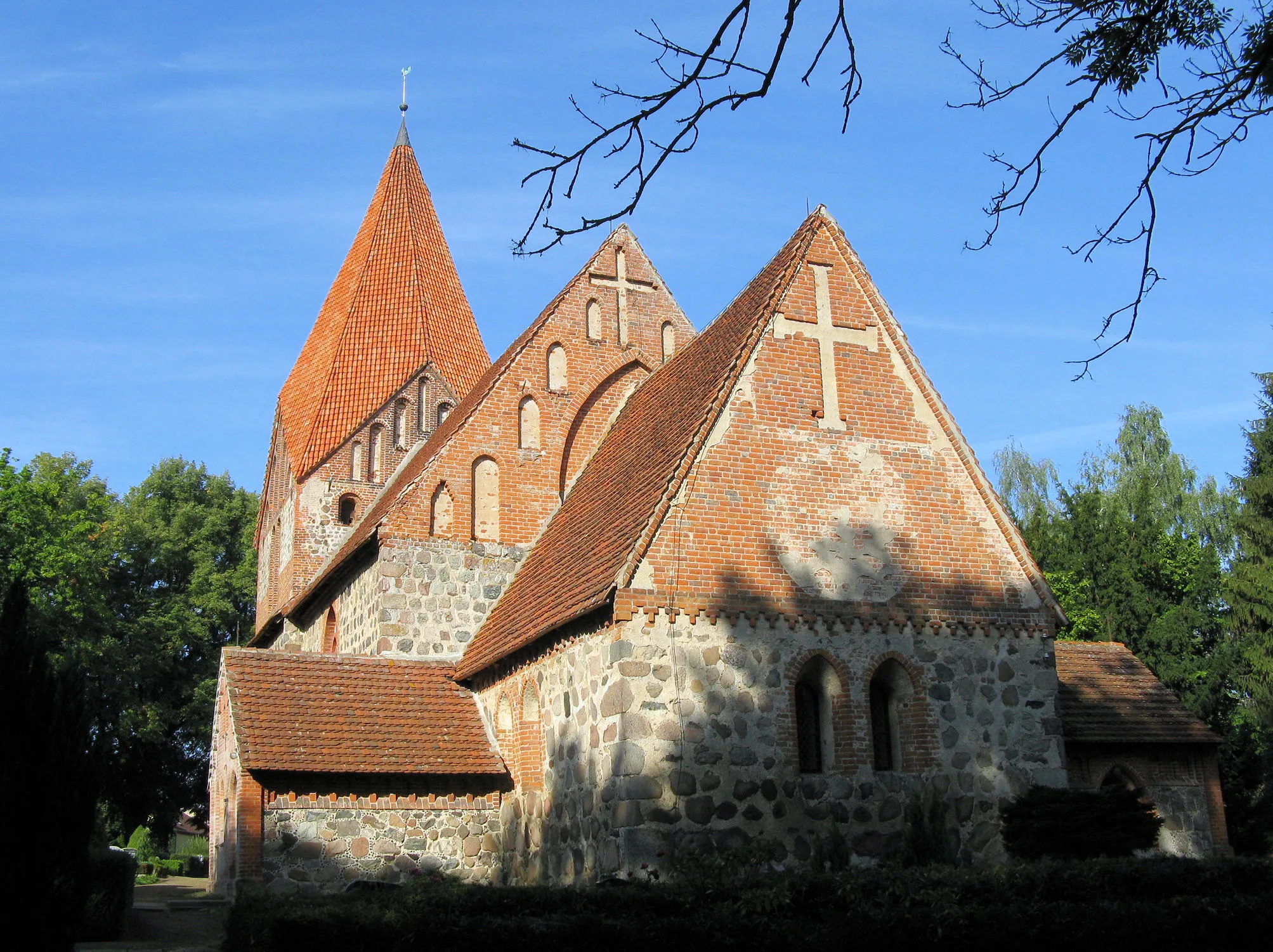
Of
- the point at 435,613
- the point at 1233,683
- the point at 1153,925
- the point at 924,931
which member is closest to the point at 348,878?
the point at 435,613

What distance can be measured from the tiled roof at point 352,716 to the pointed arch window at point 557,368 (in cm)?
499

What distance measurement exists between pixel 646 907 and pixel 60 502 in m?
31.9

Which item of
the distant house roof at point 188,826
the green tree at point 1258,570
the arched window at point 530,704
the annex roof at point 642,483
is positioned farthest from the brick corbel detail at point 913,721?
the distant house roof at point 188,826

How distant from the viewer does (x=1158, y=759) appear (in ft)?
55.3

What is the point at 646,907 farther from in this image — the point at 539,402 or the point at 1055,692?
the point at 539,402

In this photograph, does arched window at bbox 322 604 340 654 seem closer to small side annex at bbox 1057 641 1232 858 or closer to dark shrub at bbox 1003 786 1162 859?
small side annex at bbox 1057 641 1232 858

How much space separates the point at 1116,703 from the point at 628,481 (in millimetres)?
8106

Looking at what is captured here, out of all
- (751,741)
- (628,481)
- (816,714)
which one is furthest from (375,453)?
(751,741)

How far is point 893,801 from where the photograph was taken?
12711mm

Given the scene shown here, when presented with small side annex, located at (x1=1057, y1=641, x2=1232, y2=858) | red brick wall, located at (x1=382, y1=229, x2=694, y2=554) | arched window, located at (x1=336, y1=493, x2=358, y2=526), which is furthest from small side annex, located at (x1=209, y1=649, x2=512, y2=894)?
arched window, located at (x1=336, y1=493, x2=358, y2=526)

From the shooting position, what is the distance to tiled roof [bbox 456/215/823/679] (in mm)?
13086

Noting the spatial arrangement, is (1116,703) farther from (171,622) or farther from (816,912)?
(171,622)

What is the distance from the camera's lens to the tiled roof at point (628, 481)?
13.1 metres

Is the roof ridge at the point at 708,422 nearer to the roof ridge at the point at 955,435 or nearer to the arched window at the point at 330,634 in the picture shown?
the roof ridge at the point at 955,435
